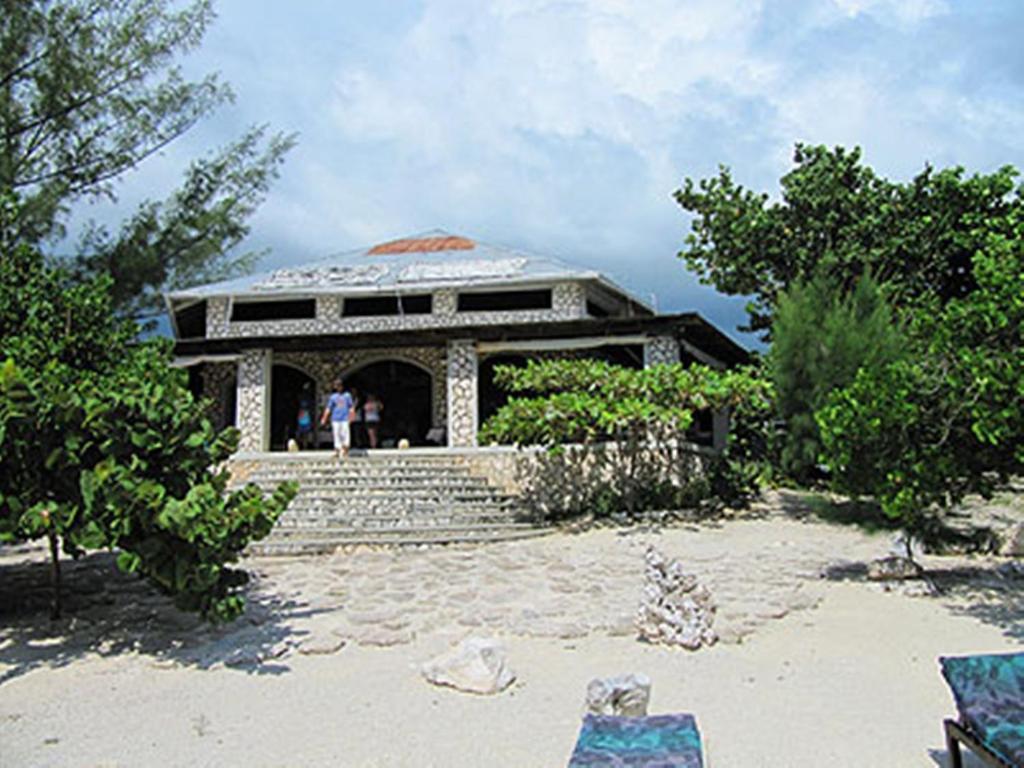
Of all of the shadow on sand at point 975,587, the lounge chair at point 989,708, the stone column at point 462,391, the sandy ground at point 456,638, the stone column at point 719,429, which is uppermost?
the stone column at point 462,391

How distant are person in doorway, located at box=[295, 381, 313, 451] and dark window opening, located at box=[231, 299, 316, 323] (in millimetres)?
1998

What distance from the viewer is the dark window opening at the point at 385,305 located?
706 inches

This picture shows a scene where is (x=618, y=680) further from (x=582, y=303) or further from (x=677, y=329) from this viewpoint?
(x=582, y=303)

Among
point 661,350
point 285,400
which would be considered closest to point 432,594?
point 661,350

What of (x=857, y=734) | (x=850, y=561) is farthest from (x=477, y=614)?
(x=850, y=561)

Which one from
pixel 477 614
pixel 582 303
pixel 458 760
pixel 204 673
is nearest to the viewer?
pixel 458 760

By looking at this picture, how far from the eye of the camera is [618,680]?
14.9 feet

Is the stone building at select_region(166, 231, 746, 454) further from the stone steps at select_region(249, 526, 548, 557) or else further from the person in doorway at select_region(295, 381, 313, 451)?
the stone steps at select_region(249, 526, 548, 557)

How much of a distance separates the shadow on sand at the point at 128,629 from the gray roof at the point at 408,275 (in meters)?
8.82

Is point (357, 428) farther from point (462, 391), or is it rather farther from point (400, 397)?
point (462, 391)

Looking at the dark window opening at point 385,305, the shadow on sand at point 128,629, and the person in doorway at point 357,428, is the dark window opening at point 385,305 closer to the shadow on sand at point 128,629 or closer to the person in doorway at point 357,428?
the person in doorway at point 357,428

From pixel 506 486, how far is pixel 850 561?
19.4 feet

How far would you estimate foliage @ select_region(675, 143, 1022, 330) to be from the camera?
16203mm

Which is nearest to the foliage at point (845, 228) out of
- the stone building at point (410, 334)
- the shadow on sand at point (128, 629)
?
the stone building at point (410, 334)
